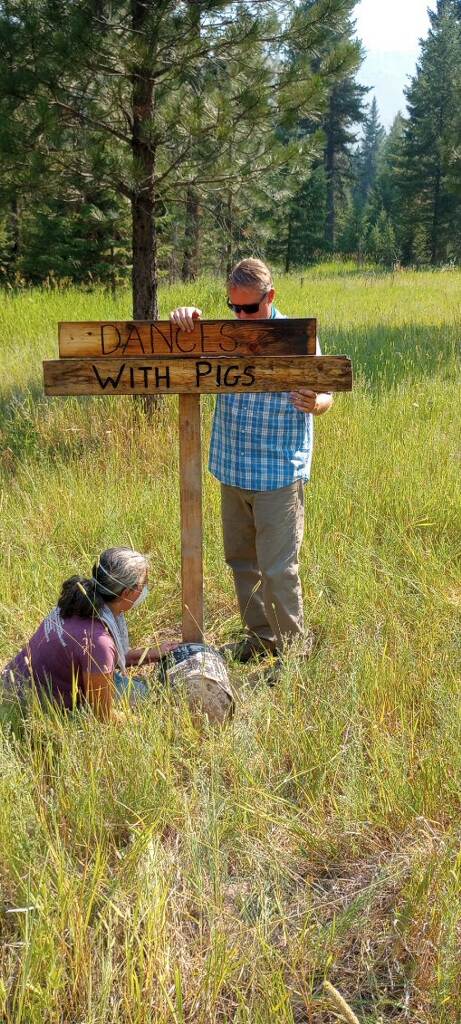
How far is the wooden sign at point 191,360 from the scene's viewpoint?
2572 millimetres

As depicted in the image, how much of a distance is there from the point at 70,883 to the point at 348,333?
28.5 ft

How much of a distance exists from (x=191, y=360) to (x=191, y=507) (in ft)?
1.72

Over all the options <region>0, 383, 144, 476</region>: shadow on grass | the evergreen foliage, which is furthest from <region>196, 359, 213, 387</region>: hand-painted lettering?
the evergreen foliage

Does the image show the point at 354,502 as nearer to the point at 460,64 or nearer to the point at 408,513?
the point at 408,513

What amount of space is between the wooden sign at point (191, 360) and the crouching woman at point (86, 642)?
0.58m

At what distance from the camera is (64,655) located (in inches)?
99.3

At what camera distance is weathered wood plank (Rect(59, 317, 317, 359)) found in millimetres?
2568

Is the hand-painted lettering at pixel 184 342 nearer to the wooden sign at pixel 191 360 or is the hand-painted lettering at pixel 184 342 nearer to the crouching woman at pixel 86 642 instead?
the wooden sign at pixel 191 360

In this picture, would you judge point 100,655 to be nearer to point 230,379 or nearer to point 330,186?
point 230,379

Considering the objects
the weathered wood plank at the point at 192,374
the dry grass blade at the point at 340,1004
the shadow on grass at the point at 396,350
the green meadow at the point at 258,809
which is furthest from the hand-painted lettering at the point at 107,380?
the shadow on grass at the point at 396,350

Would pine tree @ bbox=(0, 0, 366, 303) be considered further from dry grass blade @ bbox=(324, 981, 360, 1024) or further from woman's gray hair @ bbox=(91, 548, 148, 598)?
dry grass blade @ bbox=(324, 981, 360, 1024)

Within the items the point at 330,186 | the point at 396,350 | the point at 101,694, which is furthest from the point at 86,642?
the point at 330,186

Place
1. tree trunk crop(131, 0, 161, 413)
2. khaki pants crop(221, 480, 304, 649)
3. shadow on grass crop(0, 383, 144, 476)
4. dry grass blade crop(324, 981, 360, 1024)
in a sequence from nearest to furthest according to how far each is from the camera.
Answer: dry grass blade crop(324, 981, 360, 1024), khaki pants crop(221, 480, 304, 649), shadow on grass crop(0, 383, 144, 476), tree trunk crop(131, 0, 161, 413)

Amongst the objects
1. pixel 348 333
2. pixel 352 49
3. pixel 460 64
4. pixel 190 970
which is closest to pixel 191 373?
pixel 190 970
